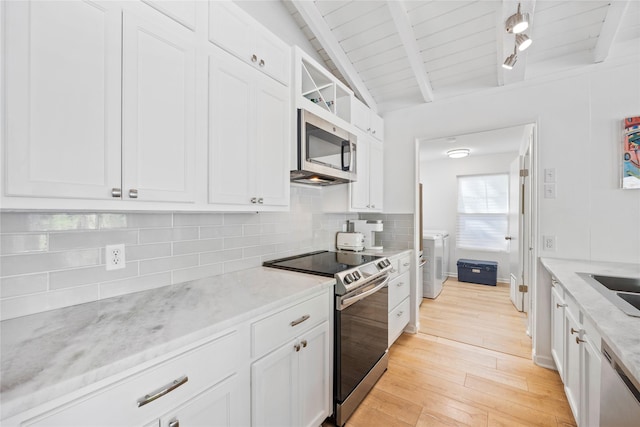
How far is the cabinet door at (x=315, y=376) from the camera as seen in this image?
1.46 meters

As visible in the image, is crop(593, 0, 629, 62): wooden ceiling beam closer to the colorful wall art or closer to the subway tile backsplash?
the colorful wall art

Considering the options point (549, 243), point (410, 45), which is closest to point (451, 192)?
point (549, 243)

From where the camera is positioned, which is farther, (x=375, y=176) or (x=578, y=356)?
(x=375, y=176)

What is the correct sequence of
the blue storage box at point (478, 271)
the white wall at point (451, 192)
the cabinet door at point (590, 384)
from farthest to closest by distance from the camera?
the white wall at point (451, 192) < the blue storage box at point (478, 271) < the cabinet door at point (590, 384)

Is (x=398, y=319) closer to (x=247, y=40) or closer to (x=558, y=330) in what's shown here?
(x=558, y=330)

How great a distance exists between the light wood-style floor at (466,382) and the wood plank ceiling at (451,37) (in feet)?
8.23

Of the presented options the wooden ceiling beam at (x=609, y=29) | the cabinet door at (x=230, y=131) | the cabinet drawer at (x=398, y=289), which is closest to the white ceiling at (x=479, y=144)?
the wooden ceiling beam at (x=609, y=29)

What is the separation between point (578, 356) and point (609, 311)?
548mm

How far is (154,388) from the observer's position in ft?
2.78

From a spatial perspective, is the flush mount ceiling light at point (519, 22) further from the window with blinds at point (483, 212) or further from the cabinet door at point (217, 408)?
the window with blinds at point (483, 212)

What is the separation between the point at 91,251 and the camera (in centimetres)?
123

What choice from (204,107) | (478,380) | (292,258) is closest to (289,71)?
(204,107)

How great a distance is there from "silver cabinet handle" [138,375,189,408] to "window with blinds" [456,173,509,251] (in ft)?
18.2

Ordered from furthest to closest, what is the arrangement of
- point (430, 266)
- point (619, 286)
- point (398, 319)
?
point (430, 266) → point (398, 319) → point (619, 286)
